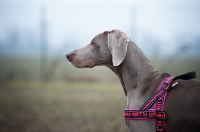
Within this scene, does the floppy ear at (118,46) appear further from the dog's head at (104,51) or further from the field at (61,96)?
the field at (61,96)

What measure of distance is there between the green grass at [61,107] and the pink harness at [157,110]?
291cm

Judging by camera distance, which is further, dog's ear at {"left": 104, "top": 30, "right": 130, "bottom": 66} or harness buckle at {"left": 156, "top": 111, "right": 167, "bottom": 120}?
dog's ear at {"left": 104, "top": 30, "right": 130, "bottom": 66}

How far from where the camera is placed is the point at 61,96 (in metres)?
9.37

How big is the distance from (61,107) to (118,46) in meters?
4.94

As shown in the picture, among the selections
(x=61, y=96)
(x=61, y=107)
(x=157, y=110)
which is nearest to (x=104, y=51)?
(x=157, y=110)

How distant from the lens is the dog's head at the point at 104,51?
124 inches

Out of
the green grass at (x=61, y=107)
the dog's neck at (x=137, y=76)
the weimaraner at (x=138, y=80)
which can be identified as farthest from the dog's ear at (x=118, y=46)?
the green grass at (x=61, y=107)

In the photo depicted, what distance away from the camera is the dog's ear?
10.3ft

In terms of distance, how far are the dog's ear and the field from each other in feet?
9.66

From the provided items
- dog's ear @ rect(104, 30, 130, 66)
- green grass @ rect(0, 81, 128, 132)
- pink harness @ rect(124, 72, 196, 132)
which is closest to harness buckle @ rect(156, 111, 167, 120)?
pink harness @ rect(124, 72, 196, 132)

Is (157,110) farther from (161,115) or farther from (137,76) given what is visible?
(137,76)

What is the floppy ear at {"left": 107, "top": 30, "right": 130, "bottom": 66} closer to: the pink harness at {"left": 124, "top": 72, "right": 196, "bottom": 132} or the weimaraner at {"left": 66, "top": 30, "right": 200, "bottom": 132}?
the weimaraner at {"left": 66, "top": 30, "right": 200, "bottom": 132}

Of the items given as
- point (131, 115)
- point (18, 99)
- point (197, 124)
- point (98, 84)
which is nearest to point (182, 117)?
point (197, 124)

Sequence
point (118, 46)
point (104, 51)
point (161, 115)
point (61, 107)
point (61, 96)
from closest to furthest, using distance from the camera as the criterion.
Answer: point (161, 115) < point (118, 46) < point (104, 51) < point (61, 107) < point (61, 96)
